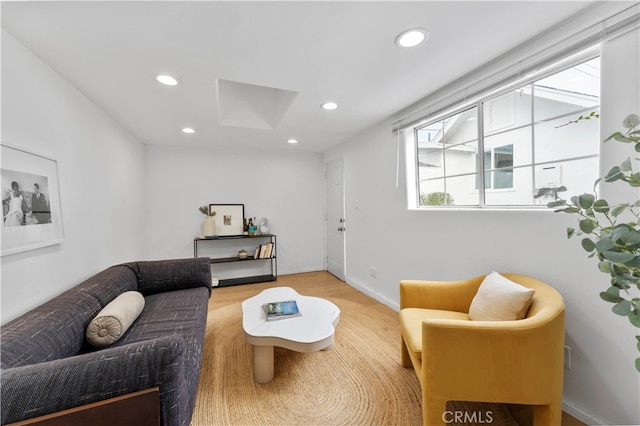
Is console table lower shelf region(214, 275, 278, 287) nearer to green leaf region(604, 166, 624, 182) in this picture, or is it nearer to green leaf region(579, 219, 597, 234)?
green leaf region(579, 219, 597, 234)

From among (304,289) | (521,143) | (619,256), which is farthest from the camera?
(304,289)

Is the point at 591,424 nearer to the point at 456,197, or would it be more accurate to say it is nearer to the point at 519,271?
the point at 519,271

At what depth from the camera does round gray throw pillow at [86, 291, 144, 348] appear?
1.44m

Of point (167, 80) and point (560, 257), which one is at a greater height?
point (167, 80)

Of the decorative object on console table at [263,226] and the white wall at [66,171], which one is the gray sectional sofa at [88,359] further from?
the decorative object on console table at [263,226]

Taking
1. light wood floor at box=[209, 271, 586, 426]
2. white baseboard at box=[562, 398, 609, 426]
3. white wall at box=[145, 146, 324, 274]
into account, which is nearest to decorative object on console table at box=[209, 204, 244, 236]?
white wall at box=[145, 146, 324, 274]

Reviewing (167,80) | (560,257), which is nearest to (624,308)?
(560,257)

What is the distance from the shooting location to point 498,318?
140 cm

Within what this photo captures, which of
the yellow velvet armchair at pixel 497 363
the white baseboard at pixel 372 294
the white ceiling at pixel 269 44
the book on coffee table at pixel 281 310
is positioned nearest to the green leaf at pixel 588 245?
the yellow velvet armchair at pixel 497 363

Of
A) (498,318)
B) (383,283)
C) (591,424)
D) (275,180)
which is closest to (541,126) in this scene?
(498,318)

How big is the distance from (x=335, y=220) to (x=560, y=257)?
3.05 m

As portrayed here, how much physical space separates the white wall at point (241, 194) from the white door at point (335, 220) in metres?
0.25

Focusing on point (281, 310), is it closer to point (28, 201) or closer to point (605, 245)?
point (28, 201)

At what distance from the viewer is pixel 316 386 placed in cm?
171
